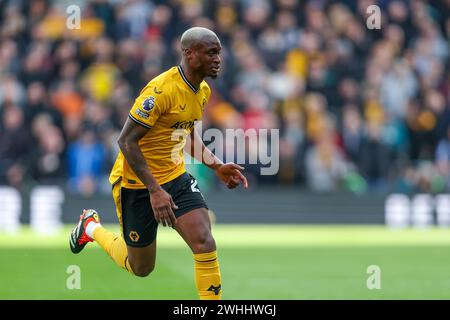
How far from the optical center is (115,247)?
1009 cm

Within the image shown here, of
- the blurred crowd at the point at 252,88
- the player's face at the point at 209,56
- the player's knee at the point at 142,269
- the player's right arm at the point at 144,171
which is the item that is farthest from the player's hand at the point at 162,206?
the blurred crowd at the point at 252,88

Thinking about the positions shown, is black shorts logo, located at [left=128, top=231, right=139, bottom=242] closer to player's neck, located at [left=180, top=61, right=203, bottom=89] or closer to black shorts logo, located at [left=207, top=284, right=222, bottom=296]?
black shorts logo, located at [left=207, top=284, right=222, bottom=296]

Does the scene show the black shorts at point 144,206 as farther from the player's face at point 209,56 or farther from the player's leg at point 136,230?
the player's face at point 209,56

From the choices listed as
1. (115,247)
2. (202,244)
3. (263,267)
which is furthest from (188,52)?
(263,267)

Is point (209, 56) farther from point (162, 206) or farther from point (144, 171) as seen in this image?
point (162, 206)

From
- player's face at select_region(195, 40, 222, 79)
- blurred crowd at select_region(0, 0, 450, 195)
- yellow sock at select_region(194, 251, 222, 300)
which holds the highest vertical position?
blurred crowd at select_region(0, 0, 450, 195)

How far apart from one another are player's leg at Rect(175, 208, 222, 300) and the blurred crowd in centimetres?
1135

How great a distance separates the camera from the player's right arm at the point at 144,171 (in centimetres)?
864

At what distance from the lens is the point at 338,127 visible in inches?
854

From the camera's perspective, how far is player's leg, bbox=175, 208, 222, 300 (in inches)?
344

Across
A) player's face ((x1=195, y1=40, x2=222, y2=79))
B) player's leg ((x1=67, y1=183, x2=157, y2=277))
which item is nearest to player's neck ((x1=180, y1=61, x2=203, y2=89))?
player's face ((x1=195, y1=40, x2=222, y2=79))
